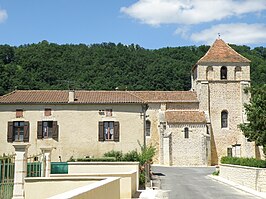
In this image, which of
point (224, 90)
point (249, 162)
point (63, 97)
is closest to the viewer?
point (249, 162)

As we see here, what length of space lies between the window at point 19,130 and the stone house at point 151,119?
0.26ft

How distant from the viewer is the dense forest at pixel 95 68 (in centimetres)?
7038

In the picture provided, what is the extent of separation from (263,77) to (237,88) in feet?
66.9

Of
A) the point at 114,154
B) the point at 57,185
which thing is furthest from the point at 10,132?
the point at 57,185

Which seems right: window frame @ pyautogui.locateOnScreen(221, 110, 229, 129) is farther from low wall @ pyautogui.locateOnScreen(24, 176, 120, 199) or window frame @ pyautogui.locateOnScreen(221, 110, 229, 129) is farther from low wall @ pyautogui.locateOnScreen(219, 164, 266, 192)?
low wall @ pyautogui.locateOnScreen(24, 176, 120, 199)

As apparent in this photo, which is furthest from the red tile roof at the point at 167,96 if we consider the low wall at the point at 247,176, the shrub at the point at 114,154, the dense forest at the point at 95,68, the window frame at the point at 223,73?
the low wall at the point at 247,176

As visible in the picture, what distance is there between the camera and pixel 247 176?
23578 millimetres

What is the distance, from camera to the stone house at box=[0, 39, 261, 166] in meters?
33.6

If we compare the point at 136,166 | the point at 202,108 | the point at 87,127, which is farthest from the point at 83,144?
the point at 202,108

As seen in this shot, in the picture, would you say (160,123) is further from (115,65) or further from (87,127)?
(115,65)

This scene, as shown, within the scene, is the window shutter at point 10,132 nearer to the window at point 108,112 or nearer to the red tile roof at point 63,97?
the red tile roof at point 63,97

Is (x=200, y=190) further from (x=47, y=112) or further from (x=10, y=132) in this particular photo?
(x=10, y=132)

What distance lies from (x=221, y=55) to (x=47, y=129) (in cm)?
2685

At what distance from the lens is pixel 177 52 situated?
87.4 meters
